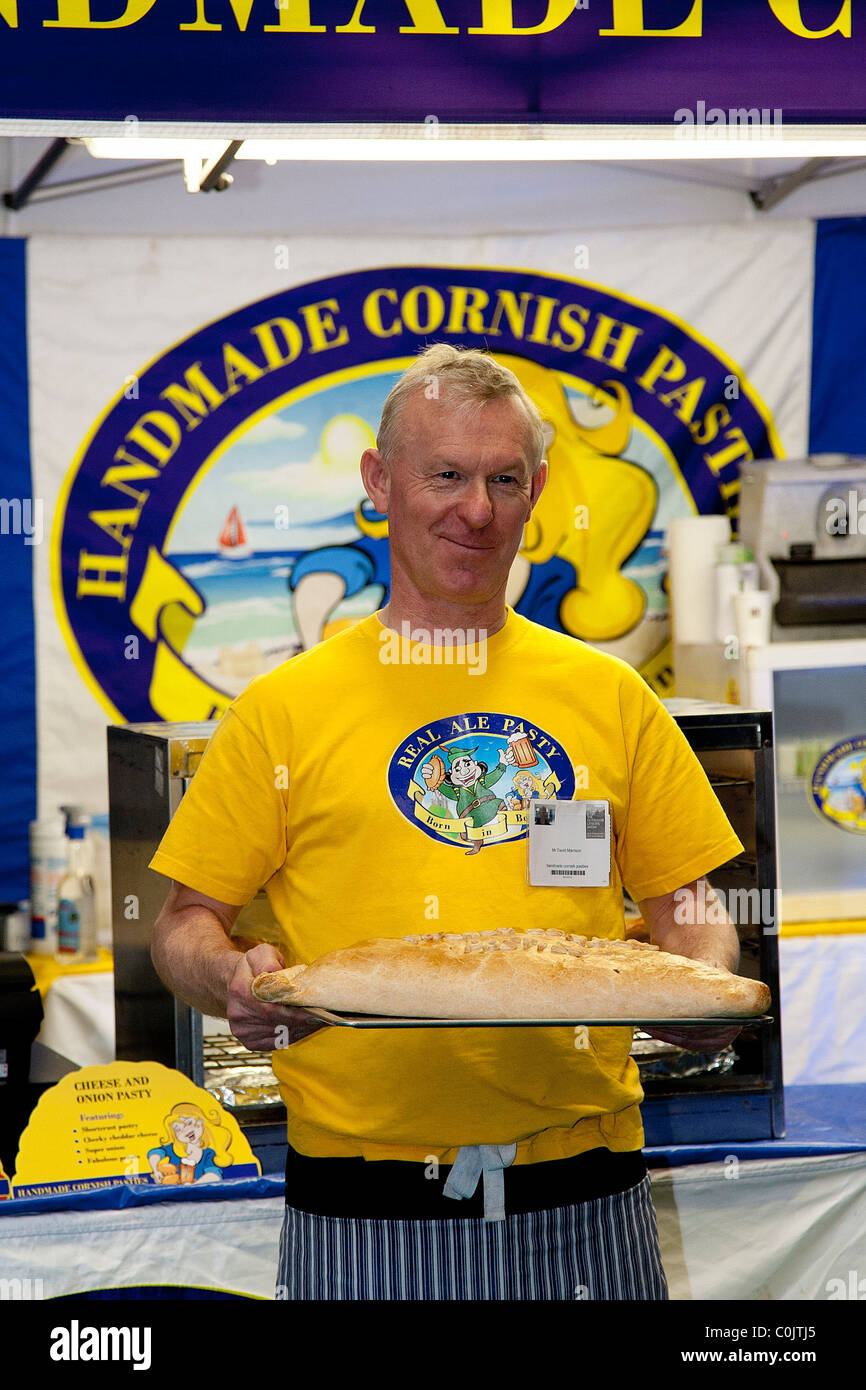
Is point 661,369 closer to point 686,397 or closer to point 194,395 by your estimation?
point 686,397

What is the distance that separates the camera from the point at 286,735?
1.80m

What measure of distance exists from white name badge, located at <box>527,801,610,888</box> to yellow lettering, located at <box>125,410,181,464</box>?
2.63 meters

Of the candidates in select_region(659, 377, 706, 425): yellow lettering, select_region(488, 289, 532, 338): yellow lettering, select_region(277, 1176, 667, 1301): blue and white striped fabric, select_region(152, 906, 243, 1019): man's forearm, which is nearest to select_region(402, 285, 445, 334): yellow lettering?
select_region(488, 289, 532, 338): yellow lettering

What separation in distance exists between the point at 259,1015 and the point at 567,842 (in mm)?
424

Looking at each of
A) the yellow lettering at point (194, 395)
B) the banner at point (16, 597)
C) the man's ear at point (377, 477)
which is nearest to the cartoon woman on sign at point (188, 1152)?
the man's ear at point (377, 477)

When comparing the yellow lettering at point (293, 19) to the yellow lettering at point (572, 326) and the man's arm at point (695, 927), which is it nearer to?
the man's arm at point (695, 927)

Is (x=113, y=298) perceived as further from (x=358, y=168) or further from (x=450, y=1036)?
(x=450, y=1036)

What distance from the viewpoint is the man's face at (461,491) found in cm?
175

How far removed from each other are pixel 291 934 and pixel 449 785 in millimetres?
277

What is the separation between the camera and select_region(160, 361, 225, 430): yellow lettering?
411cm

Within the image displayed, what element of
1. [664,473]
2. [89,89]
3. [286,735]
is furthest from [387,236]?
[286,735]

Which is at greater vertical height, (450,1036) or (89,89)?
(89,89)

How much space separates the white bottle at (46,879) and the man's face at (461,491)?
227 centimetres
